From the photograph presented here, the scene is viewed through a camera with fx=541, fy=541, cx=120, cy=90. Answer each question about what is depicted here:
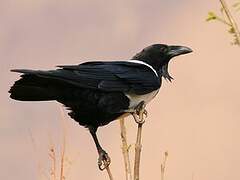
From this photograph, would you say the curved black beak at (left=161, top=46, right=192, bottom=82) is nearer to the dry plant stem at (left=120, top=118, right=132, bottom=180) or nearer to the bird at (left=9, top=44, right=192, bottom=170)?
the bird at (left=9, top=44, right=192, bottom=170)

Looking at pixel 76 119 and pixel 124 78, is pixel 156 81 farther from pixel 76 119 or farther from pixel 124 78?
pixel 76 119

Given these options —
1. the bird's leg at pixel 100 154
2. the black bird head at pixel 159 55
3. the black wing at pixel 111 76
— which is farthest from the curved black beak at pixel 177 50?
the bird's leg at pixel 100 154

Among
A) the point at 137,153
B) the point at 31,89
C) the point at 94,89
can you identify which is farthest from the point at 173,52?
the point at 137,153

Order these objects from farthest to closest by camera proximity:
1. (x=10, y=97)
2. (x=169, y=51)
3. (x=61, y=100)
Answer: (x=169, y=51)
(x=61, y=100)
(x=10, y=97)

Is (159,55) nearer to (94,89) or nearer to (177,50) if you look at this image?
(177,50)

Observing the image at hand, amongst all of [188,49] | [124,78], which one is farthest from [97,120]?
[188,49]

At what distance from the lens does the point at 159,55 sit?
4.05m

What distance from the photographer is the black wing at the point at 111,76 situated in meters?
3.23

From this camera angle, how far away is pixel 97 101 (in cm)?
331

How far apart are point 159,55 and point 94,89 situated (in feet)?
2.89

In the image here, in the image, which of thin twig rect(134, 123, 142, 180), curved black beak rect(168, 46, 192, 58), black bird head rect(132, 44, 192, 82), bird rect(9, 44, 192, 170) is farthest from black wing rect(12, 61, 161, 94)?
thin twig rect(134, 123, 142, 180)

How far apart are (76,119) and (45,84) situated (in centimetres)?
43

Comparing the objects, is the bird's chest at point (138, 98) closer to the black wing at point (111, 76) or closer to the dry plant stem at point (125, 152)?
the black wing at point (111, 76)

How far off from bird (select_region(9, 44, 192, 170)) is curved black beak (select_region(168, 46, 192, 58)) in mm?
292
